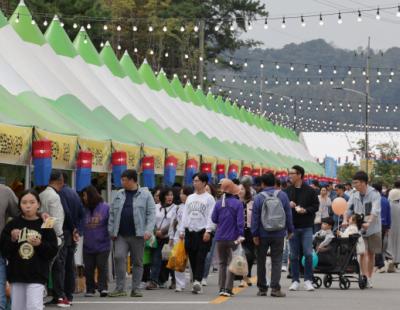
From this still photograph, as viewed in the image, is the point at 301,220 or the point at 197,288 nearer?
the point at 197,288

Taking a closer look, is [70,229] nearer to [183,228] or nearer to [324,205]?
[183,228]

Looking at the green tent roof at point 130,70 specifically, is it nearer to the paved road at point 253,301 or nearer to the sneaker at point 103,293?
the paved road at point 253,301

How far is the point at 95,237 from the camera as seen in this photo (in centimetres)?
1792

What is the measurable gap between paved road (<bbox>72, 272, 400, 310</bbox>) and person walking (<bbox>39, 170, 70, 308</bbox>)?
27 centimetres

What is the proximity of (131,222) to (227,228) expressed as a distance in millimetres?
1440

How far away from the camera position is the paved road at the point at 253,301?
52.9ft

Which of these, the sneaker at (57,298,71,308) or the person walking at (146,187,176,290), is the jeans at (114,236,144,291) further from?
the person walking at (146,187,176,290)

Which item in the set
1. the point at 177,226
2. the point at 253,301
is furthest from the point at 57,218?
the point at 177,226

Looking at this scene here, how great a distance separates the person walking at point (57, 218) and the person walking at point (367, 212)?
6143 millimetres

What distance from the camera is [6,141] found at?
16.4 metres

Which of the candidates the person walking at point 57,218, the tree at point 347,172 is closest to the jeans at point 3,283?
the person walking at point 57,218

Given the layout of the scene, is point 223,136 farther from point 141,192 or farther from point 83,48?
point 141,192

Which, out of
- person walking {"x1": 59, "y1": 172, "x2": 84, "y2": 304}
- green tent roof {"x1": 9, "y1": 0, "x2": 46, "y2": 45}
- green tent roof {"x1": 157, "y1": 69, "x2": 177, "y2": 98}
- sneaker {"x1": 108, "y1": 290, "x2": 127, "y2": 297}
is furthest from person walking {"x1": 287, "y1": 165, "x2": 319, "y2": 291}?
green tent roof {"x1": 157, "y1": 69, "x2": 177, "y2": 98}

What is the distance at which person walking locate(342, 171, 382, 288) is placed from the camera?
2050 cm
